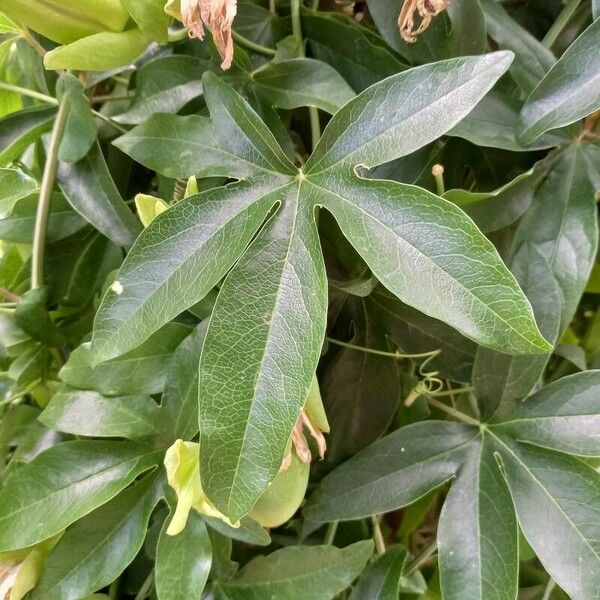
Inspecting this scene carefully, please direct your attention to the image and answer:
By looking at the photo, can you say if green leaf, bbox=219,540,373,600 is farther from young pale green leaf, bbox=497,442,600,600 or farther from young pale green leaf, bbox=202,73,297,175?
young pale green leaf, bbox=202,73,297,175

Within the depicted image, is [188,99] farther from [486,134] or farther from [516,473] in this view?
[516,473]

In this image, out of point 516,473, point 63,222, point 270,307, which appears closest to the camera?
point 270,307

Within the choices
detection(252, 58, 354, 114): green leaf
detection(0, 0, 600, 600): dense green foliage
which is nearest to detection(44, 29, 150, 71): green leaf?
detection(0, 0, 600, 600): dense green foliage

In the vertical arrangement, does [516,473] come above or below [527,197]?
below

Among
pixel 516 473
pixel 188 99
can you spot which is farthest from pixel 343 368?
pixel 188 99

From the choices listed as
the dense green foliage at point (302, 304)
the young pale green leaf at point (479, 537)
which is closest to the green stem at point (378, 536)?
the dense green foliage at point (302, 304)

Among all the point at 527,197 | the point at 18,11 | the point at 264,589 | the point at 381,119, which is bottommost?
the point at 264,589
